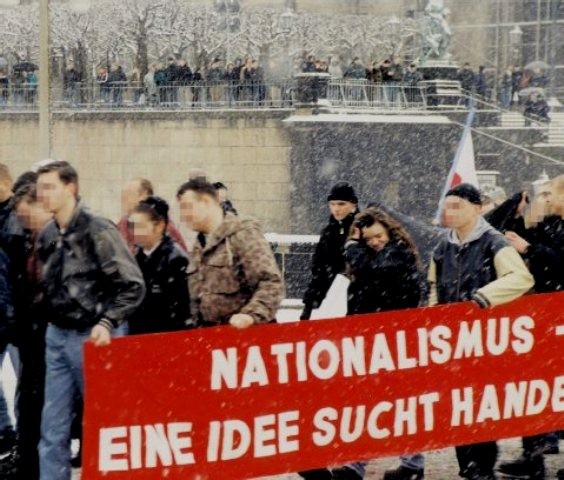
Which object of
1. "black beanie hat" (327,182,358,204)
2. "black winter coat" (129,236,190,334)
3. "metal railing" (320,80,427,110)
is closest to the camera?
"black winter coat" (129,236,190,334)

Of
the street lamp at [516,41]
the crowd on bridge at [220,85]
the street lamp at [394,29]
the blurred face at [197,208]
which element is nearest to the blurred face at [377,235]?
the blurred face at [197,208]

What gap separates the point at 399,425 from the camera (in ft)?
25.9

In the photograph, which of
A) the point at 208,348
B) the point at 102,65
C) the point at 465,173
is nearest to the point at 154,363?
the point at 208,348

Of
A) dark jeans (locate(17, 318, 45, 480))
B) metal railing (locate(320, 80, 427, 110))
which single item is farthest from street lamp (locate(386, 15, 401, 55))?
dark jeans (locate(17, 318, 45, 480))

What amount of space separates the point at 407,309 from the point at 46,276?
1.85m

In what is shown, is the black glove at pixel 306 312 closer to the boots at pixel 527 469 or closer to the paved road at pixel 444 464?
the paved road at pixel 444 464

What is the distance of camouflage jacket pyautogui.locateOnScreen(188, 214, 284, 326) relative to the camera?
745cm

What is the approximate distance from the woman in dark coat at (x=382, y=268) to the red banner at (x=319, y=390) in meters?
0.58

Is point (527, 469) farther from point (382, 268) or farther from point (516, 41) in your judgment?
point (516, 41)

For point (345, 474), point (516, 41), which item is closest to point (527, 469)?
point (345, 474)

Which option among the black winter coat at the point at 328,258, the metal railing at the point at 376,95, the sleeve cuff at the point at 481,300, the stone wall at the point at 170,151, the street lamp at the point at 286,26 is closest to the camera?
the sleeve cuff at the point at 481,300

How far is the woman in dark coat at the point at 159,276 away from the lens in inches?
321

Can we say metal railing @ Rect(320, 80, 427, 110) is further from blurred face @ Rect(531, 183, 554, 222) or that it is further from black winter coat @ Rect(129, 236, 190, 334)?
black winter coat @ Rect(129, 236, 190, 334)

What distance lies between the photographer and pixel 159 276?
820 centimetres
